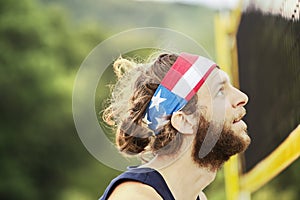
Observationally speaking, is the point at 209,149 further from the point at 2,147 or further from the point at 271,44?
the point at 2,147

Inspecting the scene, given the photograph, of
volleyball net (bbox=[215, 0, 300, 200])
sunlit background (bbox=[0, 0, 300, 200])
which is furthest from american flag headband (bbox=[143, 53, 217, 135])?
sunlit background (bbox=[0, 0, 300, 200])

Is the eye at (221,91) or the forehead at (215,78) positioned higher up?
the forehead at (215,78)

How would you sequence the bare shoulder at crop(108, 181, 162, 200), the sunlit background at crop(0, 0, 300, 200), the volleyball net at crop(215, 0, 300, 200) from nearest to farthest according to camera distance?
1. the bare shoulder at crop(108, 181, 162, 200)
2. the volleyball net at crop(215, 0, 300, 200)
3. the sunlit background at crop(0, 0, 300, 200)

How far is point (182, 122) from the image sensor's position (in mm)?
1624

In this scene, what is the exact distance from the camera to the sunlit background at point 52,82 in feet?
30.6

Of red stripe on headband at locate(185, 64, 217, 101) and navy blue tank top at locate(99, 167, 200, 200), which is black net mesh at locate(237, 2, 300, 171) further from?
navy blue tank top at locate(99, 167, 200, 200)

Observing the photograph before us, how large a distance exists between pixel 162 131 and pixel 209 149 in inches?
4.5

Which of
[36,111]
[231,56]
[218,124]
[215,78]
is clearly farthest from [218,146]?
[36,111]

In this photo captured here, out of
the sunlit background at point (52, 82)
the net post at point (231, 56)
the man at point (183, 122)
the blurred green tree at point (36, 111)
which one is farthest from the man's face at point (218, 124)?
the blurred green tree at point (36, 111)

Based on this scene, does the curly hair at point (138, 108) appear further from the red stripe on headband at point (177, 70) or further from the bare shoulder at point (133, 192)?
the bare shoulder at point (133, 192)

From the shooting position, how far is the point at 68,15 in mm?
10766

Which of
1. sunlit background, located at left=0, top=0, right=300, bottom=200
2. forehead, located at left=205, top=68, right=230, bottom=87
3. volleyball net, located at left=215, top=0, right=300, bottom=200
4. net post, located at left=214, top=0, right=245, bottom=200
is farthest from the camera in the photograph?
sunlit background, located at left=0, top=0, right=300, bottom=200

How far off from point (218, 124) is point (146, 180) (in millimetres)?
208

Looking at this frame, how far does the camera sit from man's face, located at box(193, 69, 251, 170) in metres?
1.62
